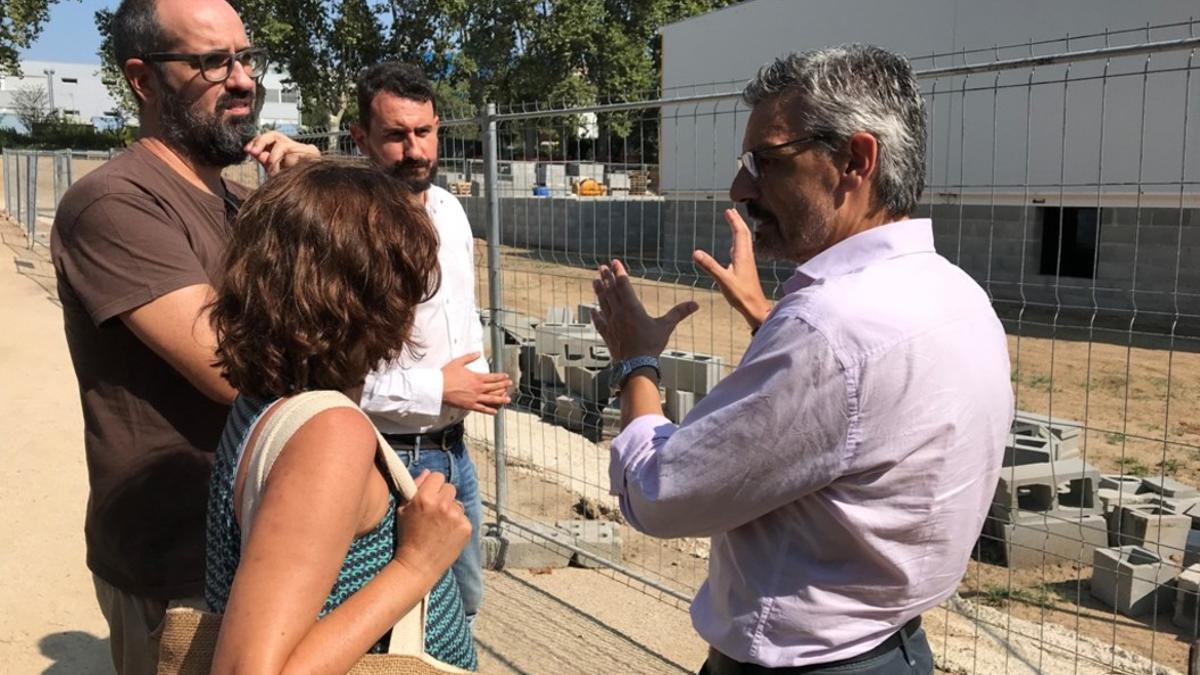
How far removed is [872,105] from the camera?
1.58 metres

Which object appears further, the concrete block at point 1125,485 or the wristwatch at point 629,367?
the concrete block at point 1125,485

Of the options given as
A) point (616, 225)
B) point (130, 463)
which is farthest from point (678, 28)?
point (130, 463)

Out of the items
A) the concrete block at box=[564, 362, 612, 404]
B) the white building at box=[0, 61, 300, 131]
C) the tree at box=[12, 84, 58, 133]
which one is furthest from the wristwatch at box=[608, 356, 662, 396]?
the white building at box=[0, 61, 300, 131]

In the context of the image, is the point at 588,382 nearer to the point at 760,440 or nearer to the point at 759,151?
the point at 759,151

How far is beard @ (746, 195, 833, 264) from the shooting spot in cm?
167

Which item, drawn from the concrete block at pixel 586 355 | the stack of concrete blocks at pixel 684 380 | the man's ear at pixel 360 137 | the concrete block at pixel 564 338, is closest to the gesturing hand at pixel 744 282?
the man's ear at pixel 360 137

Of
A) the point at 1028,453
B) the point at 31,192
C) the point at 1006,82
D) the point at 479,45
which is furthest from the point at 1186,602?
the point at 479,45

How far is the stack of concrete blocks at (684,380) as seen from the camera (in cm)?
724

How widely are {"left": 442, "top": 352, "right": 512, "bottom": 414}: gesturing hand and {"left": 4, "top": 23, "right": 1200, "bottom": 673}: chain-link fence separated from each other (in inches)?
35.2

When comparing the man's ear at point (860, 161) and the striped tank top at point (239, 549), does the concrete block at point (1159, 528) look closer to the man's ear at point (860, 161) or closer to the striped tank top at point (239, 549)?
the man's ear at point (860, 161)

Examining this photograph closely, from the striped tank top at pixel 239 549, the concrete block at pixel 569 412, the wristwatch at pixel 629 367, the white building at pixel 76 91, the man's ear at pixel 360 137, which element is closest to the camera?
the striped tank top at pixel 239 549

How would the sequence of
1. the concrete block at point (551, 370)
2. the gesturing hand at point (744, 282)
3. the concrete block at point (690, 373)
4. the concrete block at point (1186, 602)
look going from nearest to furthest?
the gesturing hand at point (744, 282) < the concrete block at point (1186, 602) < the concrete block at point (690, 373) < the concrete block at point (551, 370)

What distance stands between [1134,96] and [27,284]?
55.3 ft

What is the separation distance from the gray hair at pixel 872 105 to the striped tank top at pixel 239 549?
0.94 metres
